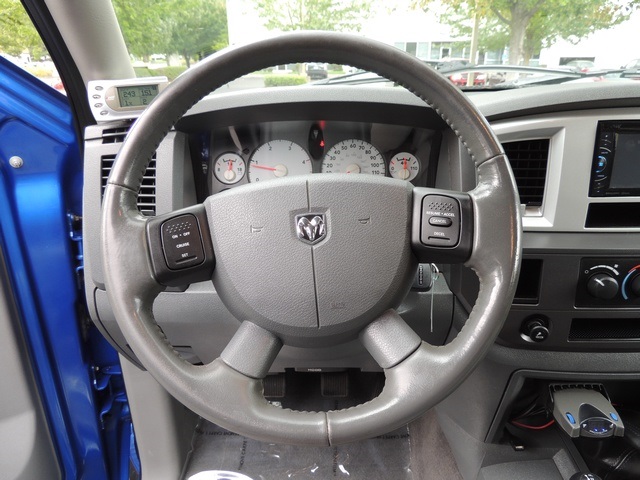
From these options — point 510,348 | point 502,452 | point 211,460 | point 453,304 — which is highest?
point 453,304

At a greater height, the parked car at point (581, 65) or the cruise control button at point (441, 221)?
the parked car at point (581, 65)

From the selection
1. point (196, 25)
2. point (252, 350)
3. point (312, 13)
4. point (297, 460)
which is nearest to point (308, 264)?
point (252, 350)

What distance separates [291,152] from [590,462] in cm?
126

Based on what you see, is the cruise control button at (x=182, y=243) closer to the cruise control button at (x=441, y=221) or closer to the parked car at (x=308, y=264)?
the parked car at (x=308, y=264)

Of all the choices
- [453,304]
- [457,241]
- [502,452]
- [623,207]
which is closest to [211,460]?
[502,452]

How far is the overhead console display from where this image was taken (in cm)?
108

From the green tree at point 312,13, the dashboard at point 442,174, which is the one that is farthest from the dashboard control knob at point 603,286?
the green tree at point 312,13

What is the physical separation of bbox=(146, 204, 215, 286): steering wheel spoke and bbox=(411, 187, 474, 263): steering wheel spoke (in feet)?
1.20

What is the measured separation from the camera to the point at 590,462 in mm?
1368

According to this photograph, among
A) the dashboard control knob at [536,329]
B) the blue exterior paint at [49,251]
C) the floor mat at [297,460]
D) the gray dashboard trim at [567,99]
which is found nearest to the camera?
the gray dashboard trim at [567,99]

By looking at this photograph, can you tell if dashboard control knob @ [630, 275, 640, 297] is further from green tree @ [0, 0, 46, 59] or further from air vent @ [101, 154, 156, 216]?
green tree @ [0, 0, 46, 59]

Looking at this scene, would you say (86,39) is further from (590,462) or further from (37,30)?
(590,462)

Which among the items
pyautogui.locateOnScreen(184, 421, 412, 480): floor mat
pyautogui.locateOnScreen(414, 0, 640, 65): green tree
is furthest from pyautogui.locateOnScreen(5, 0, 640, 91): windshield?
pyautogui.locateOnScreen(184, 421, 412, 480): floor mat

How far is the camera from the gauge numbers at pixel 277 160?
1.25 m
